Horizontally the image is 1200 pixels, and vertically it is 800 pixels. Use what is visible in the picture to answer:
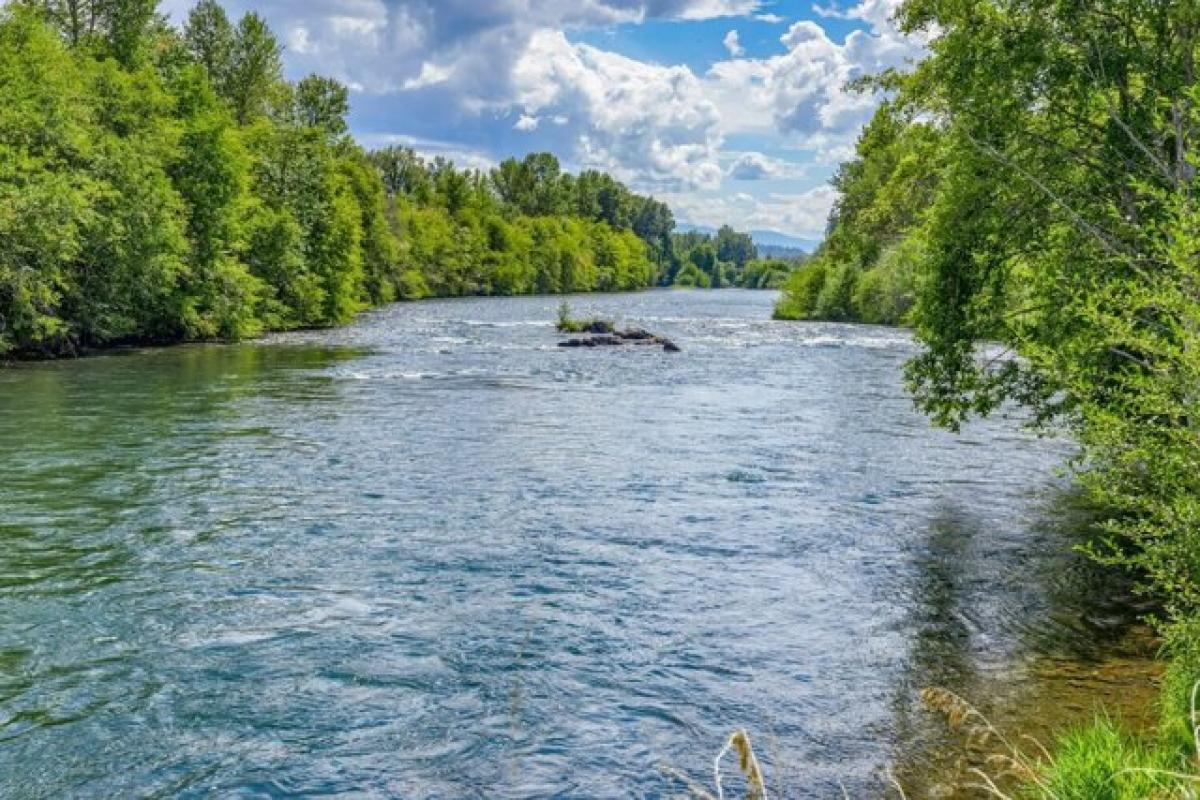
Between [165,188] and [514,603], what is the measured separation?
37.6 m

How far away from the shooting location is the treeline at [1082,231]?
7992 mm

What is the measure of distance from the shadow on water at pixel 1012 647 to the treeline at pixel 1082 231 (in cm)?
61

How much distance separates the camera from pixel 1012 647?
10.6 m

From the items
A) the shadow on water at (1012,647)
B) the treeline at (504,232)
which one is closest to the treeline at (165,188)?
the treeline at (504,232)

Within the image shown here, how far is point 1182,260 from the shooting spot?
7.23m

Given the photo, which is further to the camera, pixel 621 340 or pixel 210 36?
pixel 210 36

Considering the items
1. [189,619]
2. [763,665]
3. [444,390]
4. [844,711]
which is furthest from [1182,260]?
[444,390]

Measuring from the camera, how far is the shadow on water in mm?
8367

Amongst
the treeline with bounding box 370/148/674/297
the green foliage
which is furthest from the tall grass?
the treeline with bounding box 370/148/674/297

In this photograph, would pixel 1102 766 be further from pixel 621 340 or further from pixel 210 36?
pixel 210 36

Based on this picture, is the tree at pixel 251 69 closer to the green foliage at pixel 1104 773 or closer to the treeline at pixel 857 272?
the treeline at pixel 857 272

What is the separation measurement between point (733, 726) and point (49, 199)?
111ft

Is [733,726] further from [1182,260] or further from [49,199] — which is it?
[49,199]

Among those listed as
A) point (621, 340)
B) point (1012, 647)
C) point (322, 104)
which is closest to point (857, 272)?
point (621, 340)
